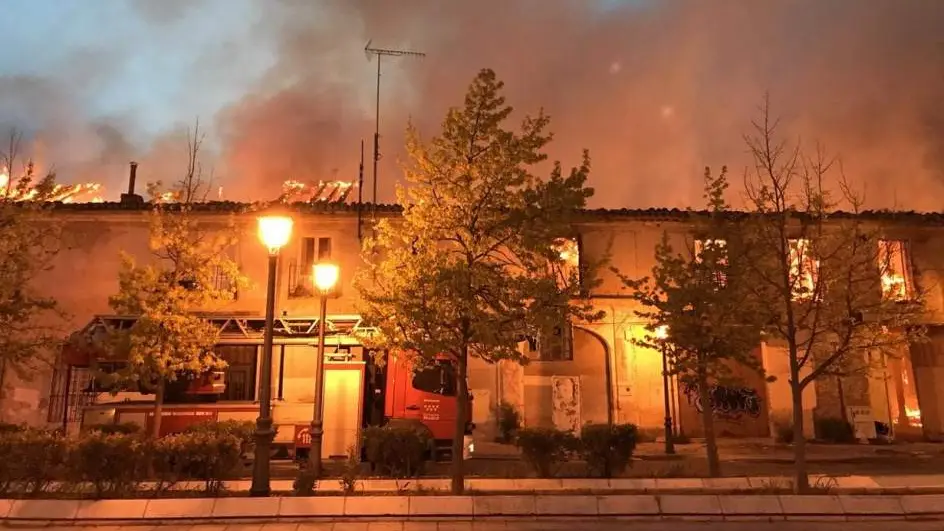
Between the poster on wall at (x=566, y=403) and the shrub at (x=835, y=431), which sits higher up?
the poster on wall at (x=566, y=403)

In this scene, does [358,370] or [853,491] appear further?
[358,370]

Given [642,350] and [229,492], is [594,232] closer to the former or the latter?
[642,350]

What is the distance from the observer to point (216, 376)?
17.5 metres

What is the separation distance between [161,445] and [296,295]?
34.1 ft

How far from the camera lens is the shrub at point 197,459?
1058cm

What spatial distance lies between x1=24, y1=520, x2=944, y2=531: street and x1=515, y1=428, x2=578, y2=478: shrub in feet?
9.83

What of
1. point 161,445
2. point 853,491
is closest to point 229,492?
point 161,445

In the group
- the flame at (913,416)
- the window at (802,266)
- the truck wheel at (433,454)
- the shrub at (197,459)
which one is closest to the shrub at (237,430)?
the shrub at (197,459)

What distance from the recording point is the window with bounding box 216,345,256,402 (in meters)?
18.6

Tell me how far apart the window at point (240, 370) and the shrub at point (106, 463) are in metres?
8.19

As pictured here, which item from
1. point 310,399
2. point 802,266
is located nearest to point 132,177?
point 310,399

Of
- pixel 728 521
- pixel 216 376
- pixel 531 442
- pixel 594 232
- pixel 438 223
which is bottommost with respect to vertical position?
pixel 728 521

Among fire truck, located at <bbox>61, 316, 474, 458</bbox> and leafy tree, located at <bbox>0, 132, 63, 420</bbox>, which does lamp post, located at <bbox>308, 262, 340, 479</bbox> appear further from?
leafy tree, located at <bbox>0, 132, 63, 420</bbox>

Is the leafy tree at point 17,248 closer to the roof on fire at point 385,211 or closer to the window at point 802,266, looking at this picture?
the roof on fire at point 385,211
